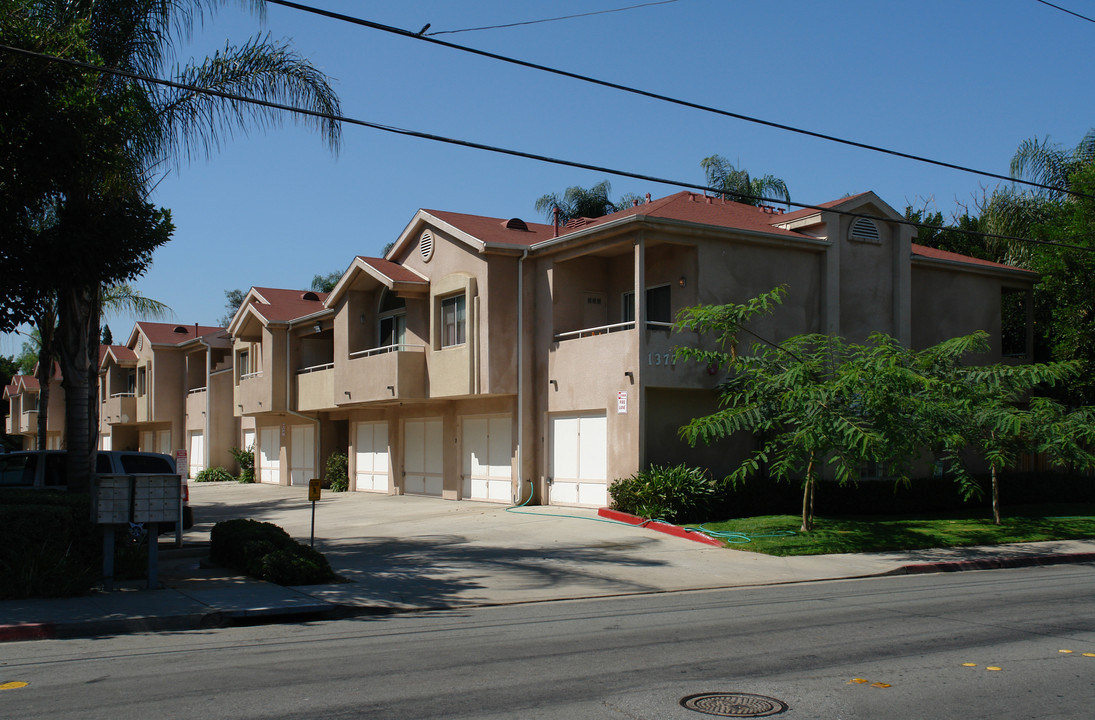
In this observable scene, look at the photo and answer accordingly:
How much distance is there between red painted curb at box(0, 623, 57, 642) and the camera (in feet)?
31.2

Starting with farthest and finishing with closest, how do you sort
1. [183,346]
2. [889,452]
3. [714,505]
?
[183,346] → [714,505] → [889,452]

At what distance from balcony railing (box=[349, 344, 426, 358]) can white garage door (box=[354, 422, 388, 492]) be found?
2769 mm

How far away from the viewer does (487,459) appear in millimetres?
25281

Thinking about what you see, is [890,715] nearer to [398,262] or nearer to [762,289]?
[762,289]

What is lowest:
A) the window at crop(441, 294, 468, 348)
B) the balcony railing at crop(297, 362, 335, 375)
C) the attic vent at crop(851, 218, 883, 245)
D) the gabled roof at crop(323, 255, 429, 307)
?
the balcony railing at crop(297, 362, 335, 375)

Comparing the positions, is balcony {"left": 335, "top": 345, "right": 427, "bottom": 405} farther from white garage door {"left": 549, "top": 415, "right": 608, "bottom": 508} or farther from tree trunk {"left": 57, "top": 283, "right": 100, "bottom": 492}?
tree trunk {"left": 57, "top": 283, "right": 100, "bottom": 492}

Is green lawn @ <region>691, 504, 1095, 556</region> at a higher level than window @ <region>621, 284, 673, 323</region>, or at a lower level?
lower

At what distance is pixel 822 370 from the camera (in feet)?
59.7

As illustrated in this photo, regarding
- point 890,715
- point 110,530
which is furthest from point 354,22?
point 890,715

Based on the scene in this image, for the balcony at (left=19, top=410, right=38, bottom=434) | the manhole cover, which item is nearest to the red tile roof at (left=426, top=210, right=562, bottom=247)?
the manhole cover

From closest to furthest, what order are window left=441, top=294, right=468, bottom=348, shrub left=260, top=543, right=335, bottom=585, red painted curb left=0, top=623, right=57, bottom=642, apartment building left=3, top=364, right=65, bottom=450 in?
1. red painted curb left=0, top=623, right=57, bottom=642
2. shrub left=260, top=543, right=335, bottom=585
3. window left=441, top=294, right=468, bottom=348
4. apartment building left=3, top=364, right=65, bottom=450

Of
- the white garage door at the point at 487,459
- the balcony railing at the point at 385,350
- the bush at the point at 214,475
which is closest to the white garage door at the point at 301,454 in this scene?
the bush at the point at 214,475

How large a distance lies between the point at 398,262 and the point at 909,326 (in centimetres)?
1418

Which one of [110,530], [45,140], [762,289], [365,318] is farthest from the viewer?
[365,318]
